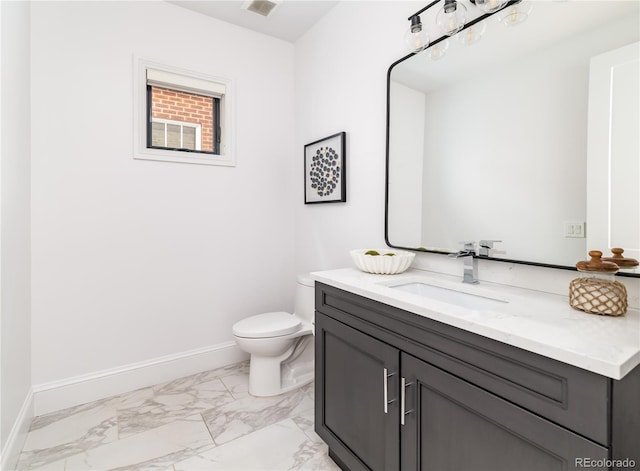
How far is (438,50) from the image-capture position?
1590 mm

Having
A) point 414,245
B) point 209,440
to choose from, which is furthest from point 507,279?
point 209,440

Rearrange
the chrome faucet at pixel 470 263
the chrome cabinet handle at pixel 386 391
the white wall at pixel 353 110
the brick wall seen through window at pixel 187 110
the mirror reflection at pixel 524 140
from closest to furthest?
the mirror reflection at pixel 524 140 < the chrome cabinet handle at pixel 386 391 < the chrome faucet at pixel 470 263 < the white wall at pixel 353 110 < the brick wall seen through window at pixel 187 110

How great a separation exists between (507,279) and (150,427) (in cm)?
200

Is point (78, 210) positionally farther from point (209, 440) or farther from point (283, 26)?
point (283, 26)

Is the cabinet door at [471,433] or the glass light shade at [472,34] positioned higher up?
the glass light shade at [472,34]

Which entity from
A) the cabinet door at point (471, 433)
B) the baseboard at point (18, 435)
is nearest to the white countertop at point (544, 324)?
the cabinet door at point (471, 433)

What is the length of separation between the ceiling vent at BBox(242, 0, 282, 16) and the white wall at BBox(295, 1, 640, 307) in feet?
1.23

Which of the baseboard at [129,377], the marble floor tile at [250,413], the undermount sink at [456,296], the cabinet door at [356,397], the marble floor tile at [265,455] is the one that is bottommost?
the marble floor tile at [265,455]

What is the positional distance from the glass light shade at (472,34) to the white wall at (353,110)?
38 cm

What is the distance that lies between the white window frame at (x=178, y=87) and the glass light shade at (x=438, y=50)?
5.04ft

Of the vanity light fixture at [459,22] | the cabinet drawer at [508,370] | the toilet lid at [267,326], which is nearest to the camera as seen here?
the cabinet drawer at [508,370]

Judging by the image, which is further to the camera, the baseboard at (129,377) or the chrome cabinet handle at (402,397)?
the baseboard at (129,377)

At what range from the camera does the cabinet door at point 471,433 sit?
735 millimetres

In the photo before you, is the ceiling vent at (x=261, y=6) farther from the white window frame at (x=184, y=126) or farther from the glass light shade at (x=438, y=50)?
the glass light shade at (x=438, y=50)
